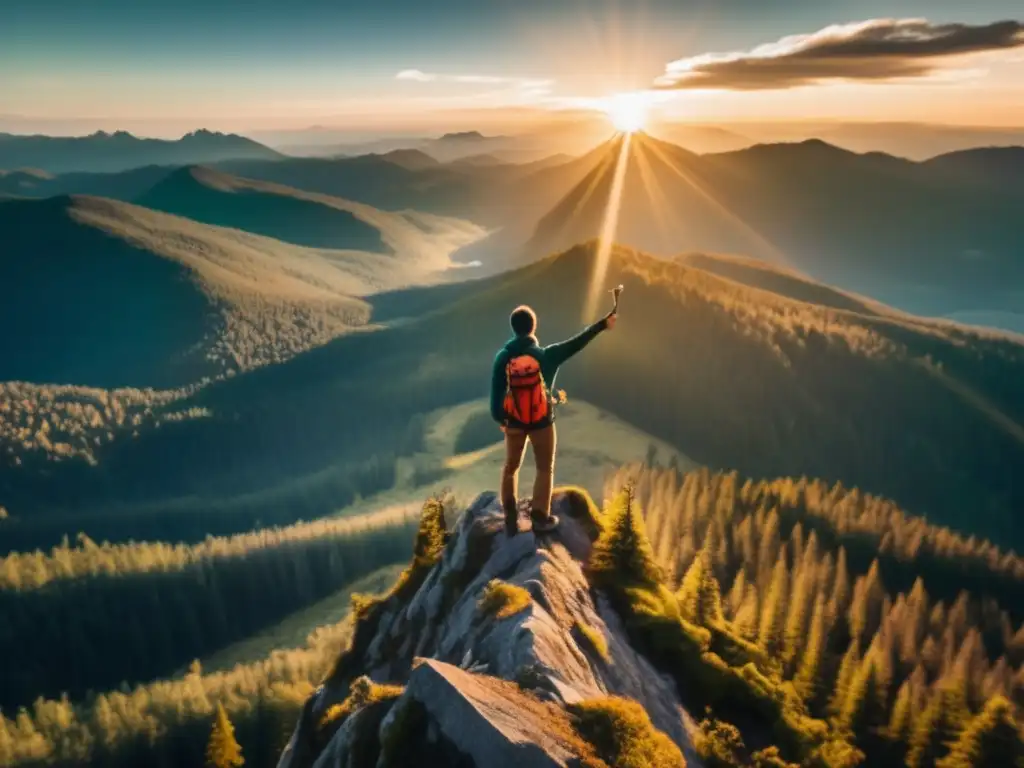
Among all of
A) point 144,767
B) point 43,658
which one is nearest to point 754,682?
point 144,767

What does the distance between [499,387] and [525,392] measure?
102 centimetres

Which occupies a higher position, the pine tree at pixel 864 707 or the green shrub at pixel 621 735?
the green shrub at pixel 621 735

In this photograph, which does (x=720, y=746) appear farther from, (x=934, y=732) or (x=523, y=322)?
(x=934, y=732)

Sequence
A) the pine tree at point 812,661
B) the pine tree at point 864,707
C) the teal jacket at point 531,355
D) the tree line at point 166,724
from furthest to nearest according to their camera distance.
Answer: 1. the tree line at point 166,724
2. the pine tree at point 812,661
3. the pine tree at point 864,707
4. the teal jacket at point 531,355

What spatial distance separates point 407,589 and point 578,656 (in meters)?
17.1

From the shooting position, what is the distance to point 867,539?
75.8 m

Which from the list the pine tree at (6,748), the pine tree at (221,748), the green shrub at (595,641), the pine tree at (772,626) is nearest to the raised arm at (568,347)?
the green shrub at (595,641)

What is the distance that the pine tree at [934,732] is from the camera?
3173 centimetres

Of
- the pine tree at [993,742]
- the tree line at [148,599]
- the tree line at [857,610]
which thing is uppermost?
the pine tree at [993,742]

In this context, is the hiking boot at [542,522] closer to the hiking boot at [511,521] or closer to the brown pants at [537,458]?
the brown pants at [537,458]

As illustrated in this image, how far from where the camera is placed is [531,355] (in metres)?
22.1

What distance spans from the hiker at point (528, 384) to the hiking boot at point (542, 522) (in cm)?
307

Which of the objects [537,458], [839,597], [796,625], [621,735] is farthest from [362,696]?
[839,597]

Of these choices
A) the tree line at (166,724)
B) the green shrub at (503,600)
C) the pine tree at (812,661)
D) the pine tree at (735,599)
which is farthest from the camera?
the tree line at (166,724)
